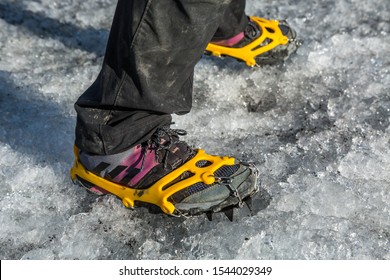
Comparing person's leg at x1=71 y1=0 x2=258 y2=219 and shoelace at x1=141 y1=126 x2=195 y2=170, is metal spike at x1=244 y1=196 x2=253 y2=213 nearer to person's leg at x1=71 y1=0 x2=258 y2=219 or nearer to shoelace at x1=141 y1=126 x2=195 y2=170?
person's leg at x1=71 y1=0 x2=258 y2=219

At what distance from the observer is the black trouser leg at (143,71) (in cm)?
194

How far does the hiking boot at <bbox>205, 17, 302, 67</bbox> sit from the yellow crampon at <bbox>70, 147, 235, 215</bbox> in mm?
746

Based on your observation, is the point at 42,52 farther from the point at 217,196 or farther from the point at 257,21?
the point at 217,196

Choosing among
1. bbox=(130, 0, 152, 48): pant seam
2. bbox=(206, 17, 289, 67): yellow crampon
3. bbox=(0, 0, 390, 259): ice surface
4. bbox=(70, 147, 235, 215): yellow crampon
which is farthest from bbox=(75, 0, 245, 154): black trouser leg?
bbox=(206, 17, 289, 67): yellow crampon

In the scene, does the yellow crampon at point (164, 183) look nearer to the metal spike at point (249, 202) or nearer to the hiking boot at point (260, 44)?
the metal spike at point (249, 202)

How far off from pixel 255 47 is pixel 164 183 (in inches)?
38.5

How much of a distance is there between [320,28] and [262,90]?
56 centimetres

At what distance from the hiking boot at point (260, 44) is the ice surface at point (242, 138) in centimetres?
6

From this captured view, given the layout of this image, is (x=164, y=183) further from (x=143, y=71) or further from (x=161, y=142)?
(x=143, y=71)

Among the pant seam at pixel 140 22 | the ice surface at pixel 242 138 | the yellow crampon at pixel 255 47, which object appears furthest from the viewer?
the yellow crampon at pixel 255 47

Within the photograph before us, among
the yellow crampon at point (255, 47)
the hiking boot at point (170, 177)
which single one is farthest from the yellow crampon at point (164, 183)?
the yellow crampon at point (255, 47)

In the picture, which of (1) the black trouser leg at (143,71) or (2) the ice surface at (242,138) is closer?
(1) the black trouser leg at (143,71)
